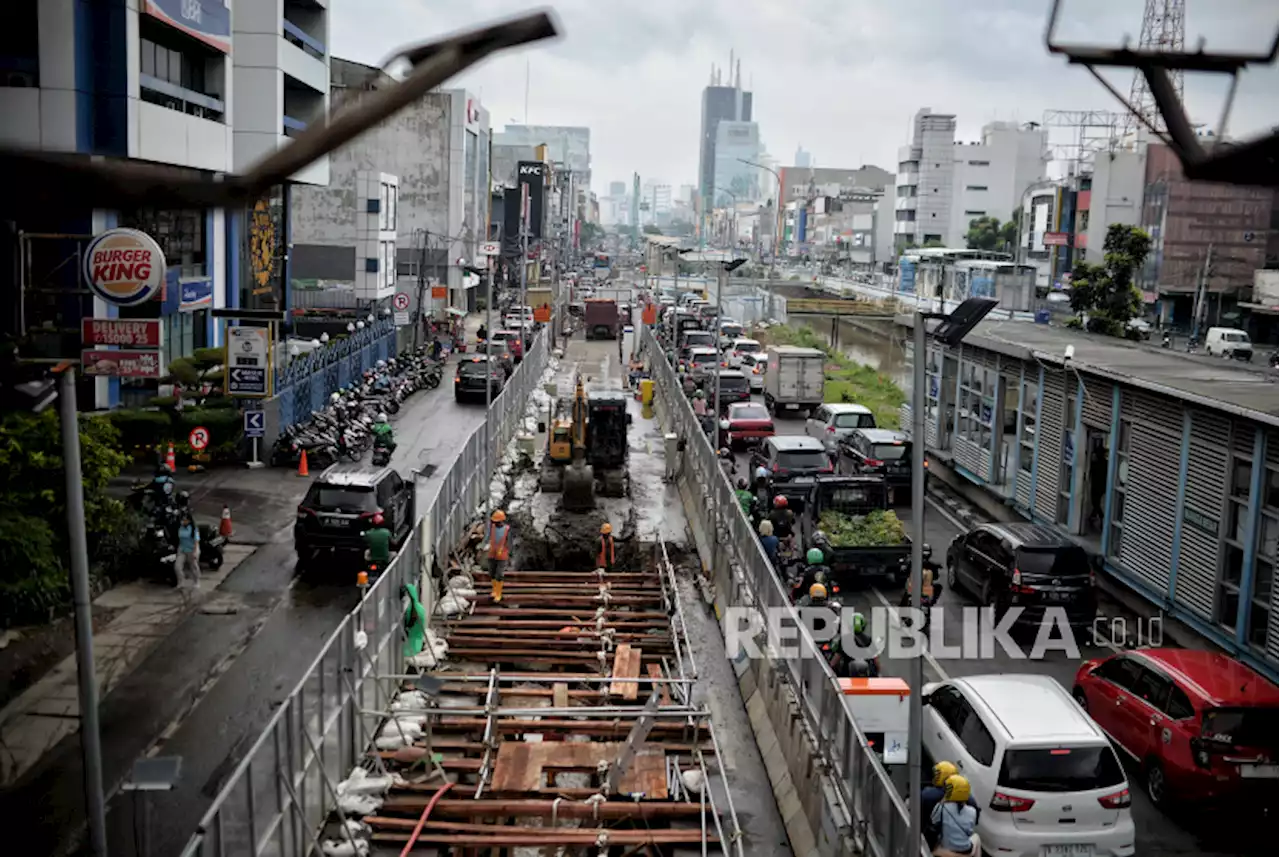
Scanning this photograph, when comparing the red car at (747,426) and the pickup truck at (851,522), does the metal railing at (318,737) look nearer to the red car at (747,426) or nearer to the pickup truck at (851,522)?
the pickup truck at (851,522)

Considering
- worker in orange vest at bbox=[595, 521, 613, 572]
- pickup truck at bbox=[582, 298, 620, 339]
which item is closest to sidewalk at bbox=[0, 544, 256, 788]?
worker in orange vest at bbox=[595, 521, 613, 572]

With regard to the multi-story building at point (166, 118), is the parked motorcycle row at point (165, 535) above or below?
below

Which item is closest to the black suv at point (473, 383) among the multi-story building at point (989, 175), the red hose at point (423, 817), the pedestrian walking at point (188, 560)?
the pedestrian walking at point (188, 560)

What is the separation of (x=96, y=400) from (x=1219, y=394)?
27335 mm

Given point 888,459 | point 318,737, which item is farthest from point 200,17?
point 318,737

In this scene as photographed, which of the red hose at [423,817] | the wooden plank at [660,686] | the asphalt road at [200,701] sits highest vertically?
the red hose at [423,817]

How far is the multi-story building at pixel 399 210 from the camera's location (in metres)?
65.9

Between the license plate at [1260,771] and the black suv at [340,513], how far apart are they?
1396cm

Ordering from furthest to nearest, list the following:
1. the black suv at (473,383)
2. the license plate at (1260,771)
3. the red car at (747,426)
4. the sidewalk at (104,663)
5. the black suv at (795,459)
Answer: the black suv at (473,383) < the red car at (747,426) < the black suv at (795,459) < the sidewalk at (104,663) < the license plate at (1260,771)

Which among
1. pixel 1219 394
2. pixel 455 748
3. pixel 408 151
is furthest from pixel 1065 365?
pixel 408 151

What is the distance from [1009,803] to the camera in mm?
11578

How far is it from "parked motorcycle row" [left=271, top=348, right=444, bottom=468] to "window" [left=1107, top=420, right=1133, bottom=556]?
1901cm

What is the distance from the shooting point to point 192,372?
115 feet

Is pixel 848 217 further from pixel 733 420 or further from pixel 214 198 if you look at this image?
pixel 214 198
